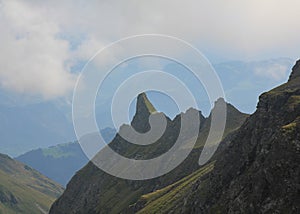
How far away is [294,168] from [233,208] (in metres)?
19.0

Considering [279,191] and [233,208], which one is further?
[233,208]

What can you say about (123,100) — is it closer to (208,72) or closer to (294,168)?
(208,72)

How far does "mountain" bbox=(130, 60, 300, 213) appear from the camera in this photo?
252ft

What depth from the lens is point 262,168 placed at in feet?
277

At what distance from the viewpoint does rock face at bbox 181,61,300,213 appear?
76.7m

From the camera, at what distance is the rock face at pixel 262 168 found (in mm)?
76688

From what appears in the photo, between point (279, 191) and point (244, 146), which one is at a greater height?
point (244, 146)

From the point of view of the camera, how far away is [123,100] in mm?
104938

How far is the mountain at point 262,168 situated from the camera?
76.8 metres

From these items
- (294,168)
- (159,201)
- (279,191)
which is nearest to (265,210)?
(279,191)

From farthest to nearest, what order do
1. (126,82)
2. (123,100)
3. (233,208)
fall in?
(123,100)
(126,82)
(233,208)

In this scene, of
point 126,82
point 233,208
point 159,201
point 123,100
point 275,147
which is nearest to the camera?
point 275,147

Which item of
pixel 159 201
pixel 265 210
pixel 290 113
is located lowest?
pixel 265 210

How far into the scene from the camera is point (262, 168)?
84.5 metres
